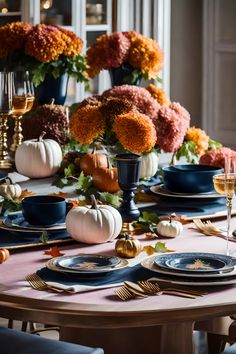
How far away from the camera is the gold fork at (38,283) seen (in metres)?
1.92

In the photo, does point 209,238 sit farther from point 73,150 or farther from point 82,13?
point 82,13

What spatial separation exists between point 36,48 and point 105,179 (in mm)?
929

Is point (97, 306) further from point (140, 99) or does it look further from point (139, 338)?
point (140, 99)

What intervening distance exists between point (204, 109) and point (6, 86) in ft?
12.6

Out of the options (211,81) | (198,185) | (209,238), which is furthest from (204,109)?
(209,238)

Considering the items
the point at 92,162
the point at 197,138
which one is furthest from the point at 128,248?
the point at 197,138

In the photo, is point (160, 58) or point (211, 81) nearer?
point (160, 58)

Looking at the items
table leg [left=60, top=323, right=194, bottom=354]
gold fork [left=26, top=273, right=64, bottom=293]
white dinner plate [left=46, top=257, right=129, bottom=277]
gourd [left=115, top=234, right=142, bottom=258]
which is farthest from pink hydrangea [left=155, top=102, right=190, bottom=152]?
gold fork [left=26, top=273, right=64, bottom=293]

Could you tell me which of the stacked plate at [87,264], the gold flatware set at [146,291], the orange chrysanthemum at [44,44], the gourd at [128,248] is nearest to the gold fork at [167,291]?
the gold flatware set at [146,291]

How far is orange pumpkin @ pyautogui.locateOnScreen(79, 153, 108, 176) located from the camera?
301 cm

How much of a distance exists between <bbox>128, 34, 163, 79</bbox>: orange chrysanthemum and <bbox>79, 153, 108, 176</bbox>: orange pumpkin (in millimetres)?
867

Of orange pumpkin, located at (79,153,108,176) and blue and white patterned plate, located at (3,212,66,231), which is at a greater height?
orange pumpkin, located at (79,153,108,176)

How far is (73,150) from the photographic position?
339cm

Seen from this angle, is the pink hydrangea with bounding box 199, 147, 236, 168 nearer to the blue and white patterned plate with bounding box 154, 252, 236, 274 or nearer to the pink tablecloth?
the pink tablecloth
